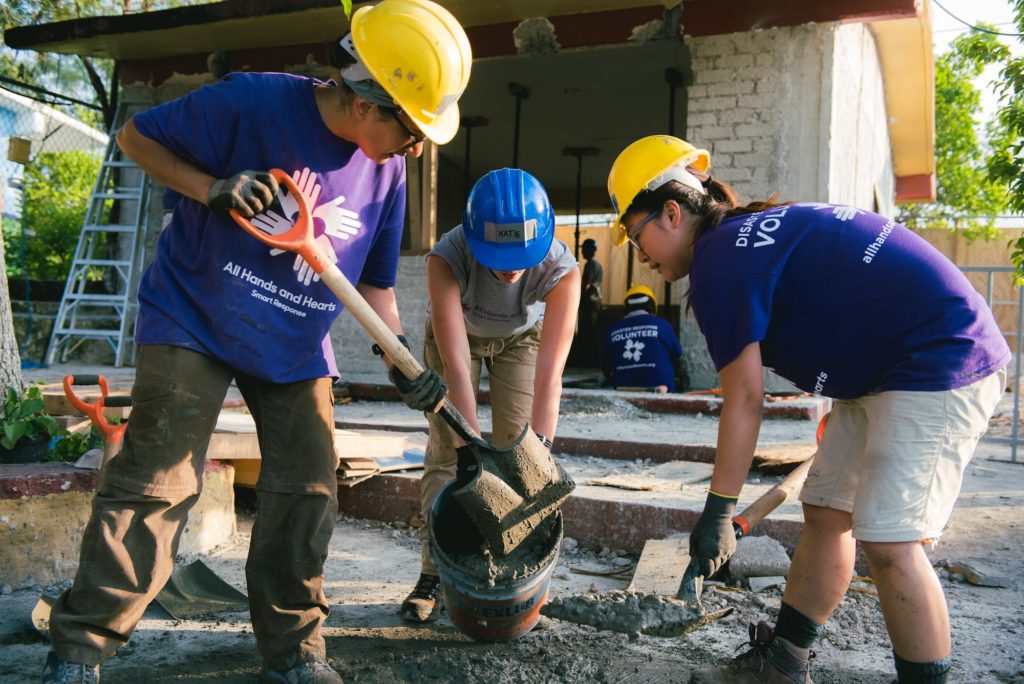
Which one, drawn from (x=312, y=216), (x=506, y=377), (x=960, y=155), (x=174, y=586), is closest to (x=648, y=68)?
(x=506, y=377)

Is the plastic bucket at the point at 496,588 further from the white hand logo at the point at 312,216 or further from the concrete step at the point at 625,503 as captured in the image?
the concrete step at the point at 625,503

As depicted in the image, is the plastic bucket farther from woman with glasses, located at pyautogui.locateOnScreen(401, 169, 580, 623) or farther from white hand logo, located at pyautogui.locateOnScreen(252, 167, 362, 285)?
white hand logo, located at pyautogui.locateOnScreen(252, 167, 362, 285)

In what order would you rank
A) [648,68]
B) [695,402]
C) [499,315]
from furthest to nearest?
[648,68] < [695,402] < [499,315]

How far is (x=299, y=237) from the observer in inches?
88.1

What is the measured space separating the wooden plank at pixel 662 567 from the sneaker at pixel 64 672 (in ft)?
5.82

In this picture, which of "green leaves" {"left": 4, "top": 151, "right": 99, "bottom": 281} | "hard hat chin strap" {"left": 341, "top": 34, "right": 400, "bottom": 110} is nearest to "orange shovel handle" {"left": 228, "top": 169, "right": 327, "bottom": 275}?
"hard hat chin strap" {"left": 341, "top": 34, "right": 400, "bottom": 110}

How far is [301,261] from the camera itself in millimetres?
2379

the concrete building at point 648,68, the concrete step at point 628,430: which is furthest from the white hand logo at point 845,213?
the concrete building at point 648,68

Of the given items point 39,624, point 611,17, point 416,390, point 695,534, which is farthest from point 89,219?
point 695,534

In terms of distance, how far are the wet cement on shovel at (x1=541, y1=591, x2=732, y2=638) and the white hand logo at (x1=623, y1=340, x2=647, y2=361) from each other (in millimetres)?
4148

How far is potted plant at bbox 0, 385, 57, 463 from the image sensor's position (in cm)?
352

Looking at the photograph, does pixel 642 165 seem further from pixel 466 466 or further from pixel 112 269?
pixel 112 269

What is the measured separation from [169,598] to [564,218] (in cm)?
1622

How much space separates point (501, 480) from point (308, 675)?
763 mm
